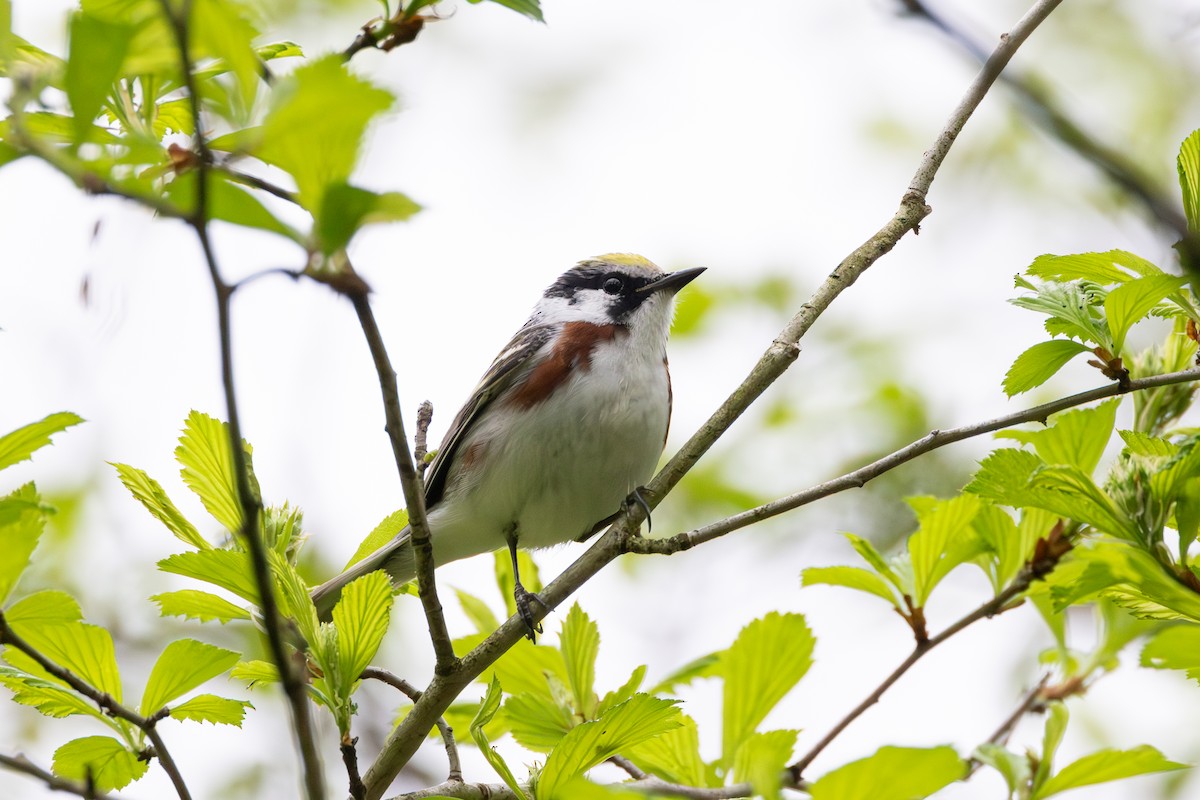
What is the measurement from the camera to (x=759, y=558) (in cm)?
648

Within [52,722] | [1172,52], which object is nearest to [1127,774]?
[52,722]

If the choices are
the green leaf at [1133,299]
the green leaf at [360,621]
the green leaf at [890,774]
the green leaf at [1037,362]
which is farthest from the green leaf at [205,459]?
the green leaf at [1133,299]

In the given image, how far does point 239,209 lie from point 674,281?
3.89 metres

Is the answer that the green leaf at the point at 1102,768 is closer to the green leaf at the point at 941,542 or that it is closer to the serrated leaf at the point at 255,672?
the green leaf at the point at 941,542

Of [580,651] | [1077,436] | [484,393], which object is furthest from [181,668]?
[484,393]

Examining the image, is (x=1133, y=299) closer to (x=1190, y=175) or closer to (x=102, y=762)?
(x=1190, y=175)

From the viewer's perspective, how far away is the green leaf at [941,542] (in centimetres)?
268

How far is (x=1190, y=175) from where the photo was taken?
2221mm

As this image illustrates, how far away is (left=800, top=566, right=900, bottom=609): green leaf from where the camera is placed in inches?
108

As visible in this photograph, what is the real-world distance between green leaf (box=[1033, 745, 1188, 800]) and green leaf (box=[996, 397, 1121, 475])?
64cm

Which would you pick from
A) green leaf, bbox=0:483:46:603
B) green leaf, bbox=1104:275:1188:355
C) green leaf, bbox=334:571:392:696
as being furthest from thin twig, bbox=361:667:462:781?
green leaf, bbox=1104:275:1188:355

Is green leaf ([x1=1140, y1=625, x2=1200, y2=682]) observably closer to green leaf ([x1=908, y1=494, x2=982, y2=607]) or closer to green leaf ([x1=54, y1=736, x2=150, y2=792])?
green leaf ([x1=908, y1=494, x2=982, y2=607])

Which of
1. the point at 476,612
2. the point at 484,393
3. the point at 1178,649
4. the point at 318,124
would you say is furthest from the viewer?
the point at 484,393

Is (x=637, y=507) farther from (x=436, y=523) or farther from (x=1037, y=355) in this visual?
(x=436, y=523)
